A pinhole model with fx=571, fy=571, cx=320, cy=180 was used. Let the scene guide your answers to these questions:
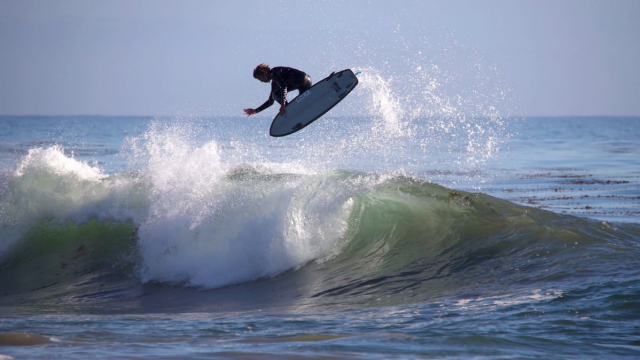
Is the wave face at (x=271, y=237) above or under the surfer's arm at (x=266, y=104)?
under

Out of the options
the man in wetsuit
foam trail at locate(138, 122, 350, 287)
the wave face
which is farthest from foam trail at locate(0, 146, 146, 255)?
the man in wetsuit

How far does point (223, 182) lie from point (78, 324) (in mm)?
3945

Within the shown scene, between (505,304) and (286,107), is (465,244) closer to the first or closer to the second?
(505,304)

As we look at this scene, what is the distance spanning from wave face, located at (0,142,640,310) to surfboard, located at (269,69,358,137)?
3.11 ft

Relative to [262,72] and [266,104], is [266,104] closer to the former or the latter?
[266,104]

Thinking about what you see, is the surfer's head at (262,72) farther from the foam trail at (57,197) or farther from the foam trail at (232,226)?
the foam trail at (57,197)

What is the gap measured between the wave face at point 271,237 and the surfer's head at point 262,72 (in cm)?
150

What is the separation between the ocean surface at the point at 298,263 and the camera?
4746 mm

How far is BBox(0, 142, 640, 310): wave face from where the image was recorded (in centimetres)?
693

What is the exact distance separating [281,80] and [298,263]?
3.40m

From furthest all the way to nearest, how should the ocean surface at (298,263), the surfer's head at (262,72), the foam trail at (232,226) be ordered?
1. the surfer's head at (262,72)
2. the foam trail at (232,226)
3. the ocean surface at (298,263)

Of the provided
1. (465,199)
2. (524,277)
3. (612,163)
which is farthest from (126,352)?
(612,163)

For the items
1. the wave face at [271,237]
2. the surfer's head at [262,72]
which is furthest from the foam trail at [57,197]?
the surfer's head at [262,72]

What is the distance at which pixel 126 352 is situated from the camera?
4445 millimetres
